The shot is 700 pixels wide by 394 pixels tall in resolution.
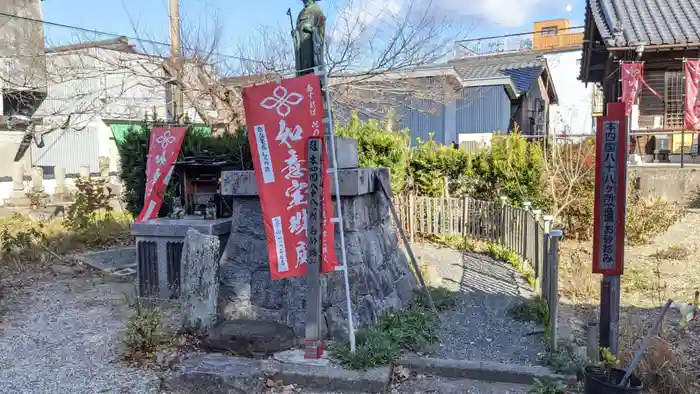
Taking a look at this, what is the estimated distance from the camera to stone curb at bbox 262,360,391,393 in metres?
4.47

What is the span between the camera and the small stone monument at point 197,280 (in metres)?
5.36

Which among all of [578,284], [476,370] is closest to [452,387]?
[476,370]

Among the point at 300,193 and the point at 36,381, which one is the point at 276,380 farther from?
the point at 36,381

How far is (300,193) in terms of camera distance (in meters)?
5.07

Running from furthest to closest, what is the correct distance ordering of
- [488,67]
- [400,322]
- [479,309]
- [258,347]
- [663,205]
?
1. [488,67]
2. [663,205]
3. [479,309]
4. [400,322]
5. [258,347]

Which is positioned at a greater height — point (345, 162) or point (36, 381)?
point (345, 162)

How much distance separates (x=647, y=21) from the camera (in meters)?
14.7

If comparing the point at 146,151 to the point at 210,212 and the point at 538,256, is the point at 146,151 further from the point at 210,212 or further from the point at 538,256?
the point at 538,256

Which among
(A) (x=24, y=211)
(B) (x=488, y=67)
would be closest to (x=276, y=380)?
(A) (x=24, y=211)

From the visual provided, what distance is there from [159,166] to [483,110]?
1695 cm

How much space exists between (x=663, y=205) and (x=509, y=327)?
6.54m

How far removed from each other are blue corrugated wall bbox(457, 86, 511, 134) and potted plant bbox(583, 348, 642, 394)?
18461 millimetres

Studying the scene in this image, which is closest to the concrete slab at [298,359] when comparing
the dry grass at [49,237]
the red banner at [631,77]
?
the dry grass at [49,237]

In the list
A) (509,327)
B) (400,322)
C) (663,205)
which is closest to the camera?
(400,322)
